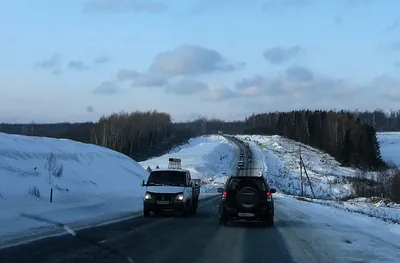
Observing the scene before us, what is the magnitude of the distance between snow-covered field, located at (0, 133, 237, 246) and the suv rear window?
16.6 ft

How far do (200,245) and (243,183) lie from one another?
6090 millimetres

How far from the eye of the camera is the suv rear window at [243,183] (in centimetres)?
1934

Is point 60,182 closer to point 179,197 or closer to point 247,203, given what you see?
point 179,197

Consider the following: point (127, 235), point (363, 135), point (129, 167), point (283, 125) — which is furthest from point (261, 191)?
point (283, 125)

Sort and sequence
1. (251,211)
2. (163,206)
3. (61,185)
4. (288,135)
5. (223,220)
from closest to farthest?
1. (251,211)
2. (223,220)
3. (163,206)
4. (61,185)
5. (288,135)

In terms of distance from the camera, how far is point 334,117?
497ft

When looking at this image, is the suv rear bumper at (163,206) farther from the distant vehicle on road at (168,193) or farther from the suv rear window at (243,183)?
the suv rear window at (243,183)

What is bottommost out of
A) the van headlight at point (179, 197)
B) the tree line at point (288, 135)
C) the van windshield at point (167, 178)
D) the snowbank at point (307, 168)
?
the snowbank at point (307, 168)

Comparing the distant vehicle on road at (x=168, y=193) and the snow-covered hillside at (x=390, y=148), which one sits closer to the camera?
the distant vehicle on road at (x=168, y=193)

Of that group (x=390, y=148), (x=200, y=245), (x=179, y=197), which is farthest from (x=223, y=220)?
(x=390, y=148)

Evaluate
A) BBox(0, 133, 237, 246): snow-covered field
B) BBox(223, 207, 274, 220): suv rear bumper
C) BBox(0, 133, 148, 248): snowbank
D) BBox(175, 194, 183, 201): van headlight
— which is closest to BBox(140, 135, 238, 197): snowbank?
BBox(0, 133, 237, 246): snow-covered field

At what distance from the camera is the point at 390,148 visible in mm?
156250

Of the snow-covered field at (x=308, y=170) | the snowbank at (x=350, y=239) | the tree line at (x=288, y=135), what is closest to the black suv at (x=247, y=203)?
the snowbank at (x=350, y=239)

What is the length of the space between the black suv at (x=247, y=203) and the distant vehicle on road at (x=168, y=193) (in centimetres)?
401
